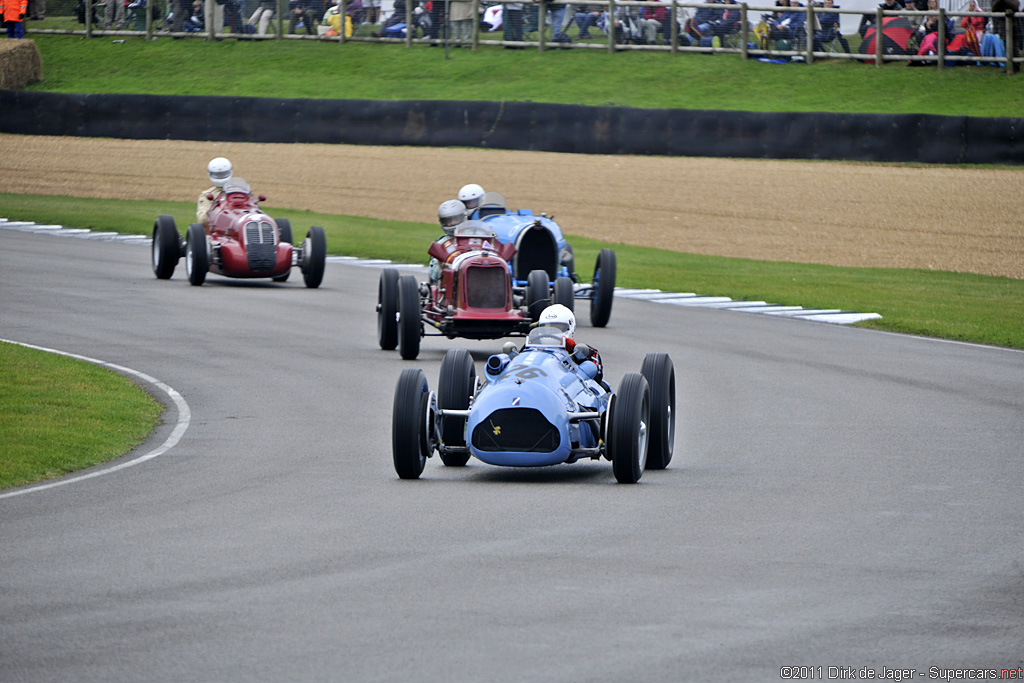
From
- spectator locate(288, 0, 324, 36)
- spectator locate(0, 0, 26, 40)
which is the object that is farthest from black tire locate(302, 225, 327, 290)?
spectator locate(288, 0, 324, 36)

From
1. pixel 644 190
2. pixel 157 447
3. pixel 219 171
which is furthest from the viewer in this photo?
pixel 644 190

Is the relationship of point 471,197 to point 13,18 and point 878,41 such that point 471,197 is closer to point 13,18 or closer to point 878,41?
point 878,41

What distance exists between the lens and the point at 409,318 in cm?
1669

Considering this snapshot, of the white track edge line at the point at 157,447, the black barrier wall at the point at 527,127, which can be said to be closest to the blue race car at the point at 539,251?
the white track edge line at the point at 157,447

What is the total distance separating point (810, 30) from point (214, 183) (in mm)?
25558

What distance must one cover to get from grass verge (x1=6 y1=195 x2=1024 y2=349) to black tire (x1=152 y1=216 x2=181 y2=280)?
5.66 m

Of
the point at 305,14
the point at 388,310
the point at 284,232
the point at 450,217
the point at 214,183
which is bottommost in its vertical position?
the point at 388,310

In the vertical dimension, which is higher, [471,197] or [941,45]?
[941,45]

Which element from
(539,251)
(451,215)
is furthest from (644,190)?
(451,215)

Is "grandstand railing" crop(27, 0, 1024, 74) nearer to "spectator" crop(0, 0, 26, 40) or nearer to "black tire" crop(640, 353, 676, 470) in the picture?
"spectator" crop(0, 0, 26, 40)

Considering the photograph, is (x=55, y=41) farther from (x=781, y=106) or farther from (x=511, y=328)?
(x=511, y=328)

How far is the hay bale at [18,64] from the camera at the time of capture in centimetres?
4422

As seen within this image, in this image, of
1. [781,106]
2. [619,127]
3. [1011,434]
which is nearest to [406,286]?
[1011,434]

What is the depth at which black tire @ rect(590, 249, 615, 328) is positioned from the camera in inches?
770
